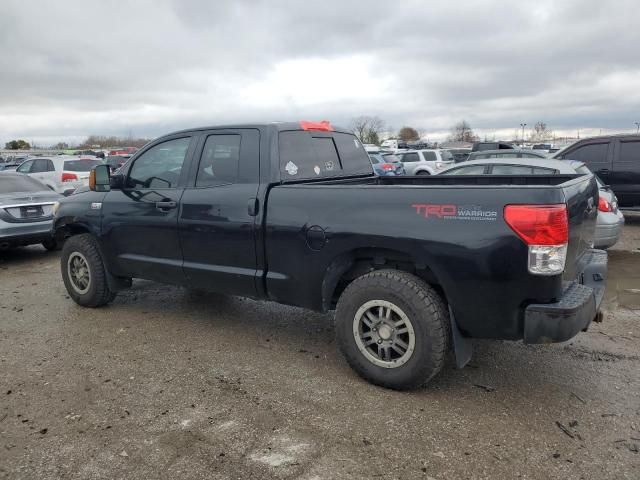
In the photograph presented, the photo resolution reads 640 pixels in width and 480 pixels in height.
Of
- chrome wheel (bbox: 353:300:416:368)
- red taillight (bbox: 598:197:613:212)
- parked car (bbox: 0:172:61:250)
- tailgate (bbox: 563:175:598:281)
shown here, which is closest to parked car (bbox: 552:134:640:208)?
red taillight (bbox: 598:197:613:212)

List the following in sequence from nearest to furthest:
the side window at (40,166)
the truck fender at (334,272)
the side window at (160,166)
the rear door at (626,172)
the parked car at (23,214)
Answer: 1. the truck fender at (334,272)
2. the side window at (160,166)
3. the parked car at (23,214)
4. the rear door at (626,172)
5. the side window at (40,166)

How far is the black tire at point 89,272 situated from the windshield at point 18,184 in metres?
4.14

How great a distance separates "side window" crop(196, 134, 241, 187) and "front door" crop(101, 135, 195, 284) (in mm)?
217

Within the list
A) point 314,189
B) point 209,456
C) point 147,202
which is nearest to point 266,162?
point 314,189

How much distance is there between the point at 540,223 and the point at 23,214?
814 centimetres

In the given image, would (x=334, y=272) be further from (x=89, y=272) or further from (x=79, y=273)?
(x=79, y=273)

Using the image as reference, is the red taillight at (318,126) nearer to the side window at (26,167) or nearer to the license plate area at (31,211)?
the license plate area at (31,211)

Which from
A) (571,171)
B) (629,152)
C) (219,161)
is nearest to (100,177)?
(219,161)

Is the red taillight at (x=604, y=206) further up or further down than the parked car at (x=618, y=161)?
further down

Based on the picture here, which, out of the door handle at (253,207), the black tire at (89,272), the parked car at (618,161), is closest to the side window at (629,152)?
the parked car at (618,161)

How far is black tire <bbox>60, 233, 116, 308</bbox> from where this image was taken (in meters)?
5.43

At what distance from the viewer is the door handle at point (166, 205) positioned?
466 cm

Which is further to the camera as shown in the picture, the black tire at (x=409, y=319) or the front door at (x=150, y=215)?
the front door at (x=150, y=215)

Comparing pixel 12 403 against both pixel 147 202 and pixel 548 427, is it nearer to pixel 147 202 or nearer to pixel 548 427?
pixel 147 202
